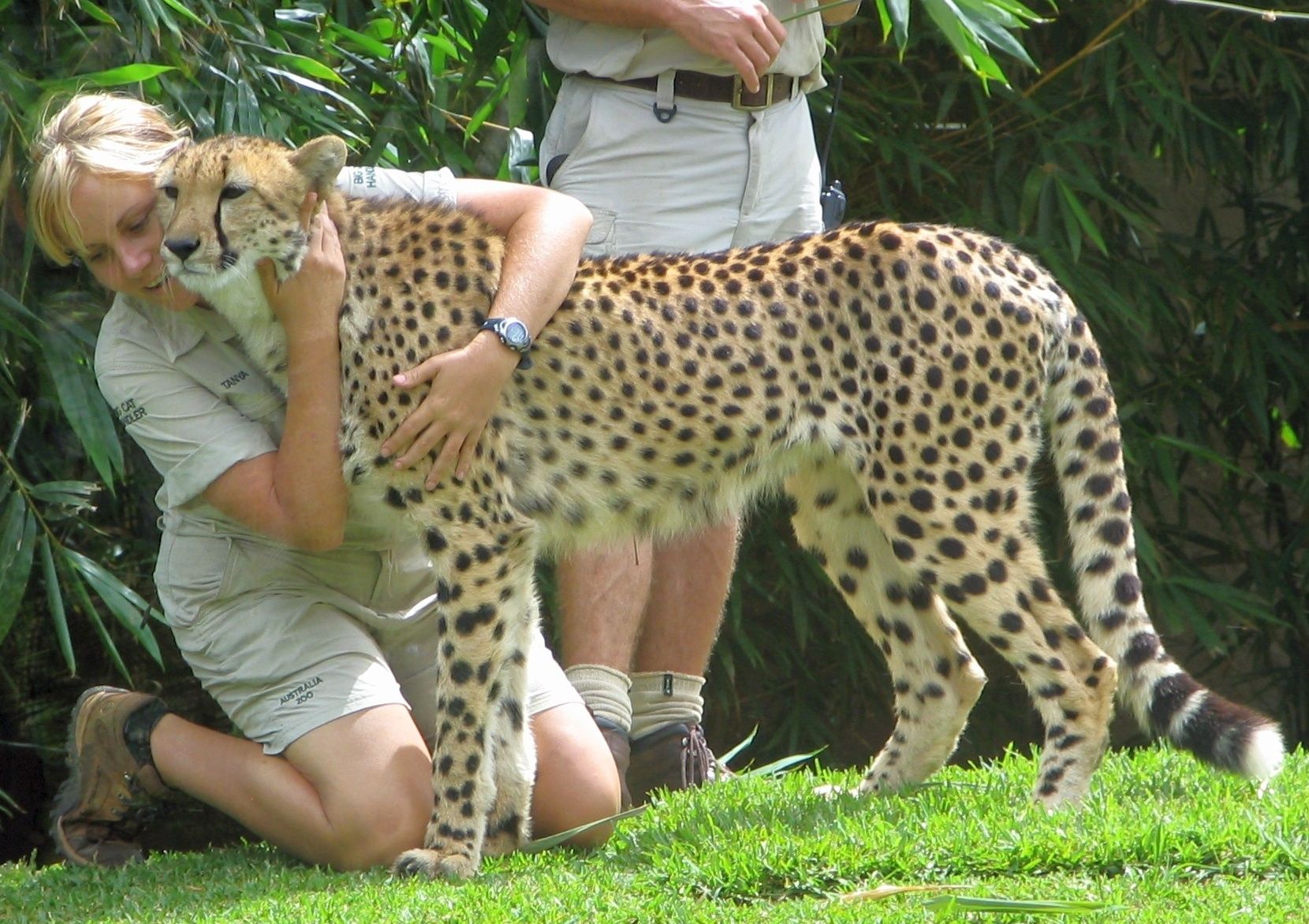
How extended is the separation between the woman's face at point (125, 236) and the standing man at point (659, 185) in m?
0.97

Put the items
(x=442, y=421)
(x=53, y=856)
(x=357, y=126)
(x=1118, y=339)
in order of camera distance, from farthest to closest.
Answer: (x=1118, y=339) → (x=53, y=856) → (x=357, y=126) → (x=442, y=421)

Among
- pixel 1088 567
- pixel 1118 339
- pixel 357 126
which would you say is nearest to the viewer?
pixel 1088 567

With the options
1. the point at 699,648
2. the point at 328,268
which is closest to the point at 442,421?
the point at 328,268

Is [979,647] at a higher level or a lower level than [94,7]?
lower

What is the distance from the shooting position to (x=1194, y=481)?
568cm

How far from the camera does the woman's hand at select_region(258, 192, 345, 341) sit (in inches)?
115

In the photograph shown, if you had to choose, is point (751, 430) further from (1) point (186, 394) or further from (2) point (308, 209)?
(1) point (186, 394)

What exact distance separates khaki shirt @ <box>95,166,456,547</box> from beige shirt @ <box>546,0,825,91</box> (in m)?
0.97

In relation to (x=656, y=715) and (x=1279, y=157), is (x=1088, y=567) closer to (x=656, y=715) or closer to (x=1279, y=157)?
(x=656, y=715)

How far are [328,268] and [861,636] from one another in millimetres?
2665

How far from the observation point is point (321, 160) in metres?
2.89

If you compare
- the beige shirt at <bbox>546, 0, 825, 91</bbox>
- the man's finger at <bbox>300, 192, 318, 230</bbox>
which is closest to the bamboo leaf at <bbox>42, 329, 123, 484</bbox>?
the man's finger at <bbox>300, 192, 318, 230</bbox>

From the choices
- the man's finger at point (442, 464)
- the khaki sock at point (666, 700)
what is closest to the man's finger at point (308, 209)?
the man's finger at point (442, 464)

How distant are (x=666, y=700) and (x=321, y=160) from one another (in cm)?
145
